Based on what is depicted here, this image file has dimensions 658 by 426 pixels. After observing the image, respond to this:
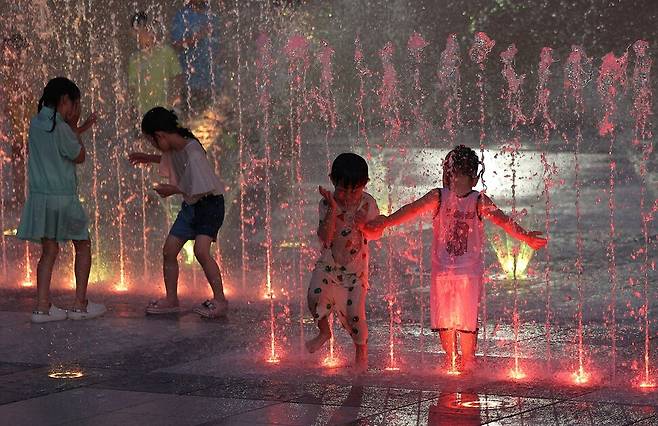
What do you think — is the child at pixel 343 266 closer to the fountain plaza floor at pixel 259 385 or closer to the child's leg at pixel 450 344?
the fountain plaza floor at pixel 259 385

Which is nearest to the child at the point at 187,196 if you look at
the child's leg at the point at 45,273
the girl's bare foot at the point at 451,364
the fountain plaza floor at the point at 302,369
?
the fountain plaza floor at the point at 302,369

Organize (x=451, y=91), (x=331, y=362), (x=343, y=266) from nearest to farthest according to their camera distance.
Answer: (x=343, y=266) → (x=331, y=362) → (x=451, y=91)

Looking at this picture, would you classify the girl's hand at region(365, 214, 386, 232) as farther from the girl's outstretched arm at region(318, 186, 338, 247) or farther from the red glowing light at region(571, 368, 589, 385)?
the red glowing light at region(571, 368, 589, 385)

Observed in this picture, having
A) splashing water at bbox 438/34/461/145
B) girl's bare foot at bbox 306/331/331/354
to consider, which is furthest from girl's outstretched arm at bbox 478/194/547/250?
splashing water at bbox 438/34/461/145

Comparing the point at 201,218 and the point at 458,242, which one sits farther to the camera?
the point at 201,218

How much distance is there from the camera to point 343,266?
20.7 ft

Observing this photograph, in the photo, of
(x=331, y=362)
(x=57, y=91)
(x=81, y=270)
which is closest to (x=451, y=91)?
(x=81, y=270)

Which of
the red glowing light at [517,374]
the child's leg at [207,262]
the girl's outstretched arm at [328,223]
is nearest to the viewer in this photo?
the red glowing light at [517,374]

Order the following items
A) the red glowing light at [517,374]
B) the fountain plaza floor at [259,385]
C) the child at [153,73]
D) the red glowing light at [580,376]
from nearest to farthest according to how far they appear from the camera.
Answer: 1. the fountain plaza floor at [259,385]
2. the red glowing light at [580,376]
3. the red glowing light at [517,374]
4. the child at [153,73]

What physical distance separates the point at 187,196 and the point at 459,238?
2.46m

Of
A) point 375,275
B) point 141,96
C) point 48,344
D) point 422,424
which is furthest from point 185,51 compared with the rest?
point 422,424

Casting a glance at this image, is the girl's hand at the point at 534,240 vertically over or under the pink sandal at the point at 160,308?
over

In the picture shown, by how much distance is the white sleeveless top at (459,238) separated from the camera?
6.16 m

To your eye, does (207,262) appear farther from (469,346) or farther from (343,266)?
(469,346)
